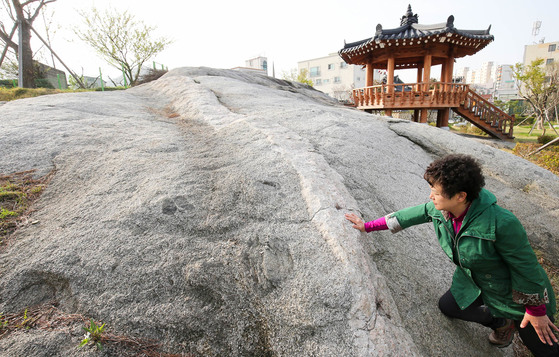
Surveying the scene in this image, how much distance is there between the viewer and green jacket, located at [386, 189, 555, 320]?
185 cm

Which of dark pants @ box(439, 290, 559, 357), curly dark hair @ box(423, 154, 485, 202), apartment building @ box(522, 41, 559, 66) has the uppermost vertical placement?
apartment building @ box(522, 41, 559, 66)

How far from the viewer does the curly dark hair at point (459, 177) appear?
1.96 m

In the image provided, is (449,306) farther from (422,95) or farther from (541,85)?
(541,85)

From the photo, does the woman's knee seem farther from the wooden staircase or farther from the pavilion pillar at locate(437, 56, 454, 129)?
the pavilion pillar at locate(437, 56, 454, 129)

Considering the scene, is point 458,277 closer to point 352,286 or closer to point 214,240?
point 352,286

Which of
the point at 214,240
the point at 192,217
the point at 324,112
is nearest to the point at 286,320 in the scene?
the point at 214,240

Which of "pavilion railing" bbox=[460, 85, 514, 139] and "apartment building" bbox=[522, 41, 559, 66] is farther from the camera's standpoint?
"apartment building" bbox=[522, 41, 559, 66]

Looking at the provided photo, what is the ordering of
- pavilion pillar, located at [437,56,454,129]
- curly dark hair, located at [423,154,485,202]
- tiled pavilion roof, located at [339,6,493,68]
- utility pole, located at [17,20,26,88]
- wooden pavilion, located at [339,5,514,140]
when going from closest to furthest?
1. curly dark hair, located at [423,154,485,202]
2. tiled pavilion roof, located at [339,6,493,68]
3. wooden pavilion, located at [339,5,514,140]
4. pavilion pillar, located at [437,56,454,129]
5. utility pole, located at [17,20,26,88]

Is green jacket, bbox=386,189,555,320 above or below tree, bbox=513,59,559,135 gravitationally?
below

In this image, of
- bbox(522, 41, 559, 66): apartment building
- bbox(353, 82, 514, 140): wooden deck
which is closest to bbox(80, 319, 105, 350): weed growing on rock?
bbox(353, 82, 514, 140): wooden deck

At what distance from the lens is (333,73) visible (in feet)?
193

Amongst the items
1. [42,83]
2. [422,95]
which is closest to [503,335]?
[422,95]

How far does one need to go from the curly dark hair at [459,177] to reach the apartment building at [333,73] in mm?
56982

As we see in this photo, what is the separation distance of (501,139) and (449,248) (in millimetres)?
14800
